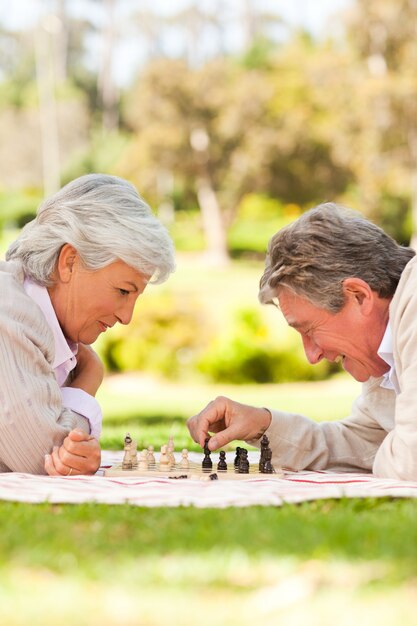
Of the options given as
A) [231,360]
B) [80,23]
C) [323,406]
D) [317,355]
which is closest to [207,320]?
[231,360]

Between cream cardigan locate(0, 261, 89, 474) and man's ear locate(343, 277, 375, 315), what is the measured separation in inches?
55.3

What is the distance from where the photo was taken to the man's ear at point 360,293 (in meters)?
4.43

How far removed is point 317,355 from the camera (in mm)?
4676

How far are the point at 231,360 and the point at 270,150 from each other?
13.2 meters

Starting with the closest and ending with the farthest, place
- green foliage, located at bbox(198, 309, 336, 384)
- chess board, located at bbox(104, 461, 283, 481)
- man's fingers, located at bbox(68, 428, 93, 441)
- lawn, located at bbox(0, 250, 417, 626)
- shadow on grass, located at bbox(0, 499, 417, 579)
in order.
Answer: lawn, located at bbox(0, 250, 417, 626), shadow on grass, located at bbox(0, 499, 417, 579), man's fingers, located at bbox(68, 428, 93, 441), chess board, located at bbox(104, 461, 283, 481), green foliage, located at bbox(198, 309, 336, 384)

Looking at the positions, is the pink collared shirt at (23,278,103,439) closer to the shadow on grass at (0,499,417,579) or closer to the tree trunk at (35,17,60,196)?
the shadow on grass at (0,499,417,579)

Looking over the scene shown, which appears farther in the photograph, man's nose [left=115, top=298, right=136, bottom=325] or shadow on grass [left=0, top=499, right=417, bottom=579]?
man's nose [left=115, top=298, right=136, bottom=325]

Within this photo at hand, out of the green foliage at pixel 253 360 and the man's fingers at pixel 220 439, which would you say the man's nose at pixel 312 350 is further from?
the green foliage at pixel 253 360

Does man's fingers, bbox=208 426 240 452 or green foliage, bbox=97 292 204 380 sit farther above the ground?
man's fingers, bbox=208 426 240 452

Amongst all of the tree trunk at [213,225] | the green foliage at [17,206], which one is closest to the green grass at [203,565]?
the tree trunk at [213,225]

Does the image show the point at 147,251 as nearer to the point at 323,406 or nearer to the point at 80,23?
the point at 323,406

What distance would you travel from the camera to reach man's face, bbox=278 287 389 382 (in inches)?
177

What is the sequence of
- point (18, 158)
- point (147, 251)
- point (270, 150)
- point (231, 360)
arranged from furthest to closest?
point (18, 158), point (270, 150), point (231, 360), point (147, 251)

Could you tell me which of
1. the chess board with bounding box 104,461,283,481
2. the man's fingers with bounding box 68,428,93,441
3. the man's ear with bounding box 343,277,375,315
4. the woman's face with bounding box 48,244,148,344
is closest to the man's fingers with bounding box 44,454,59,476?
the man's fingers with bounding box 68,428,93,441
